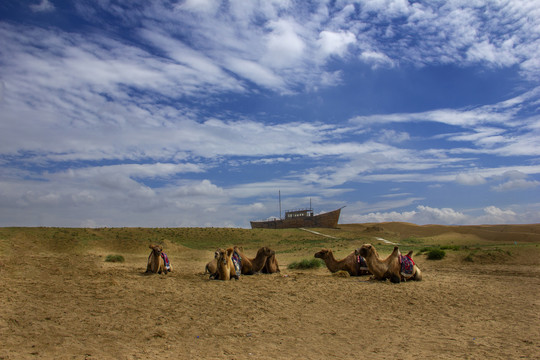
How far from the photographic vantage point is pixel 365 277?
1565 centimetres

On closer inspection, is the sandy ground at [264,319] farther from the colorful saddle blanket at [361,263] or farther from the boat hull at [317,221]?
the boat hull at [317,221]

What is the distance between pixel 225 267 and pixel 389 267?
6.05 metres

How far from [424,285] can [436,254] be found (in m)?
10.4

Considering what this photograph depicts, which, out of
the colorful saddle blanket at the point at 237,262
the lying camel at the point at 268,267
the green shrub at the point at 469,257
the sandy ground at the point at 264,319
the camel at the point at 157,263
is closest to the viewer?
the sandy ground at the point at 264,319

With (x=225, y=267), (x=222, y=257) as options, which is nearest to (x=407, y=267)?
(x=225, y=267)

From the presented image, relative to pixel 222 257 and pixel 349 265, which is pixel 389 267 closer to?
pixel 349 265

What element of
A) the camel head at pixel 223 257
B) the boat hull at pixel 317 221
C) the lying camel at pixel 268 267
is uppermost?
the boat hull at pixel 317 221

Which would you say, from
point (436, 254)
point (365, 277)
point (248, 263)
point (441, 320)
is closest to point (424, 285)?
point (365, 277)

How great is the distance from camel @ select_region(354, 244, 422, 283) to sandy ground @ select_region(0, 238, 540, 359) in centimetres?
45

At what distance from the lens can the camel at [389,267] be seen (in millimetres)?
13937

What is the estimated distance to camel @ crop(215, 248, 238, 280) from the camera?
1448cm

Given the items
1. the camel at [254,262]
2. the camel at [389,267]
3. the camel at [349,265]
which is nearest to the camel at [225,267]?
the camel at [254,262]

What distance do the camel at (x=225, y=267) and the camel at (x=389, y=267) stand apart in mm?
5060

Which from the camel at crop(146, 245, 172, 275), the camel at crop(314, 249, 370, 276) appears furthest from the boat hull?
the camel at crop(146, 245, 172, 275)
